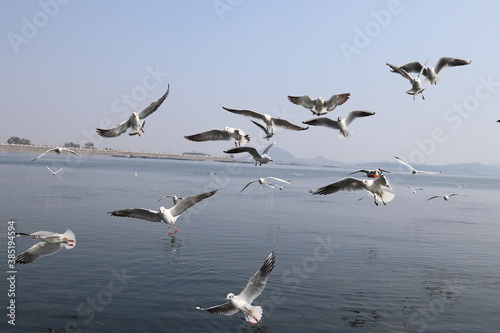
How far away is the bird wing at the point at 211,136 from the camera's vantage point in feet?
49.8

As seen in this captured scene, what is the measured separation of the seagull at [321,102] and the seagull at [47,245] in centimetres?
850

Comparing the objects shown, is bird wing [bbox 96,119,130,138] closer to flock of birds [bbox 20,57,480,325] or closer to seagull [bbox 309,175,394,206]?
flock of birds [bbox 20,57,480,325]

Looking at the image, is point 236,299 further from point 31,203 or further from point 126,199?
point 126,199

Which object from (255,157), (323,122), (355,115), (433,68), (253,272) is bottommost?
(253,272)

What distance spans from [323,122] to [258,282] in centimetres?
587

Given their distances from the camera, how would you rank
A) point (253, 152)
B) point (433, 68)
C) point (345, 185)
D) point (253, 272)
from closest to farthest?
1. point (253, 152)
2. point (345, 185)
3. point (433, 68)
4. point (253, 272)

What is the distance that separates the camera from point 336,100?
54.3 ft

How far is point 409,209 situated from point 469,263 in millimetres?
33878

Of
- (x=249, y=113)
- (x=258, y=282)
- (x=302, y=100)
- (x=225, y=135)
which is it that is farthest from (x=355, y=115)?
(x=258, y=282)

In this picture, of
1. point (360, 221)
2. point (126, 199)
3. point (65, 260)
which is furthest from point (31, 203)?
point (360, 221)

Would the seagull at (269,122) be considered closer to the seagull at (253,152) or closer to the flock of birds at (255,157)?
the flock of birds at (255,157)

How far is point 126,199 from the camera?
5616 centimetres

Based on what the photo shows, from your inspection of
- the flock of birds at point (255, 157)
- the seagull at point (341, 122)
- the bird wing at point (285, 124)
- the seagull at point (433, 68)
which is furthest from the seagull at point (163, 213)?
the seagull at point (433, 68)

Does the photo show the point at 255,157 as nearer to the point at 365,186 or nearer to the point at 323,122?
the point at 323,122
